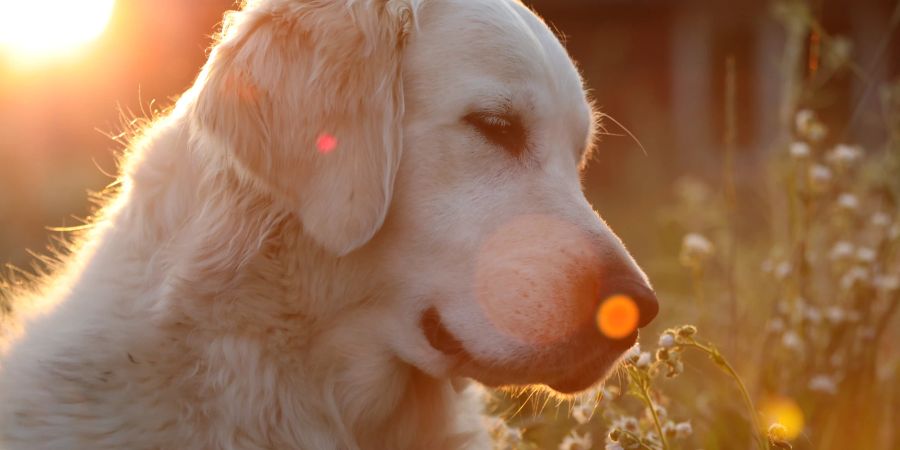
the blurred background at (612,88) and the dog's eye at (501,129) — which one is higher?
the dog's eye at (501,129)

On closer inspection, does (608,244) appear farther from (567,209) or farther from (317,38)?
(317,38)

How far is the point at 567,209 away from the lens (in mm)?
2381

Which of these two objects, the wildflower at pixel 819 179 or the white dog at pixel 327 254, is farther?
the wildflower at pixel 819 179

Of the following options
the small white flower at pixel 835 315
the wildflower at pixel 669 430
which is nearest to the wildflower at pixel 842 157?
the small white flower at pixel 835 315

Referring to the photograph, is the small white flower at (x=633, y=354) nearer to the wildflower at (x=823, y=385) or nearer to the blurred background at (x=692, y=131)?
the blurred background at (x=692, y=131)

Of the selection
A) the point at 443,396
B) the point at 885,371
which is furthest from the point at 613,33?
the point at 443,396

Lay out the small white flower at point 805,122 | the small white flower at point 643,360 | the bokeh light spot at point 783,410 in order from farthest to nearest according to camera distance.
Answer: the small white flower at point 805,122
the bokeh light spot at point 783,410
the small white flower at point 643,360

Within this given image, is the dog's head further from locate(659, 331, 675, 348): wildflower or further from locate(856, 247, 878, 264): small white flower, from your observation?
locate(856, 247, 878, 264): small white flower

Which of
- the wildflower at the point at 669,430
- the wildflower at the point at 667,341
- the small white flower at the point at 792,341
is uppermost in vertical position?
the wildflower at the point at 667,341

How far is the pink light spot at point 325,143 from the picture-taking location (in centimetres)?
234

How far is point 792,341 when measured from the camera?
11.4 feet

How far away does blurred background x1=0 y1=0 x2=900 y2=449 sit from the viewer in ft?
11.4

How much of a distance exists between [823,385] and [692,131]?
13.0 metres

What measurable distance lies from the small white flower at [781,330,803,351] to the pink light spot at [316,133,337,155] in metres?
2.04
